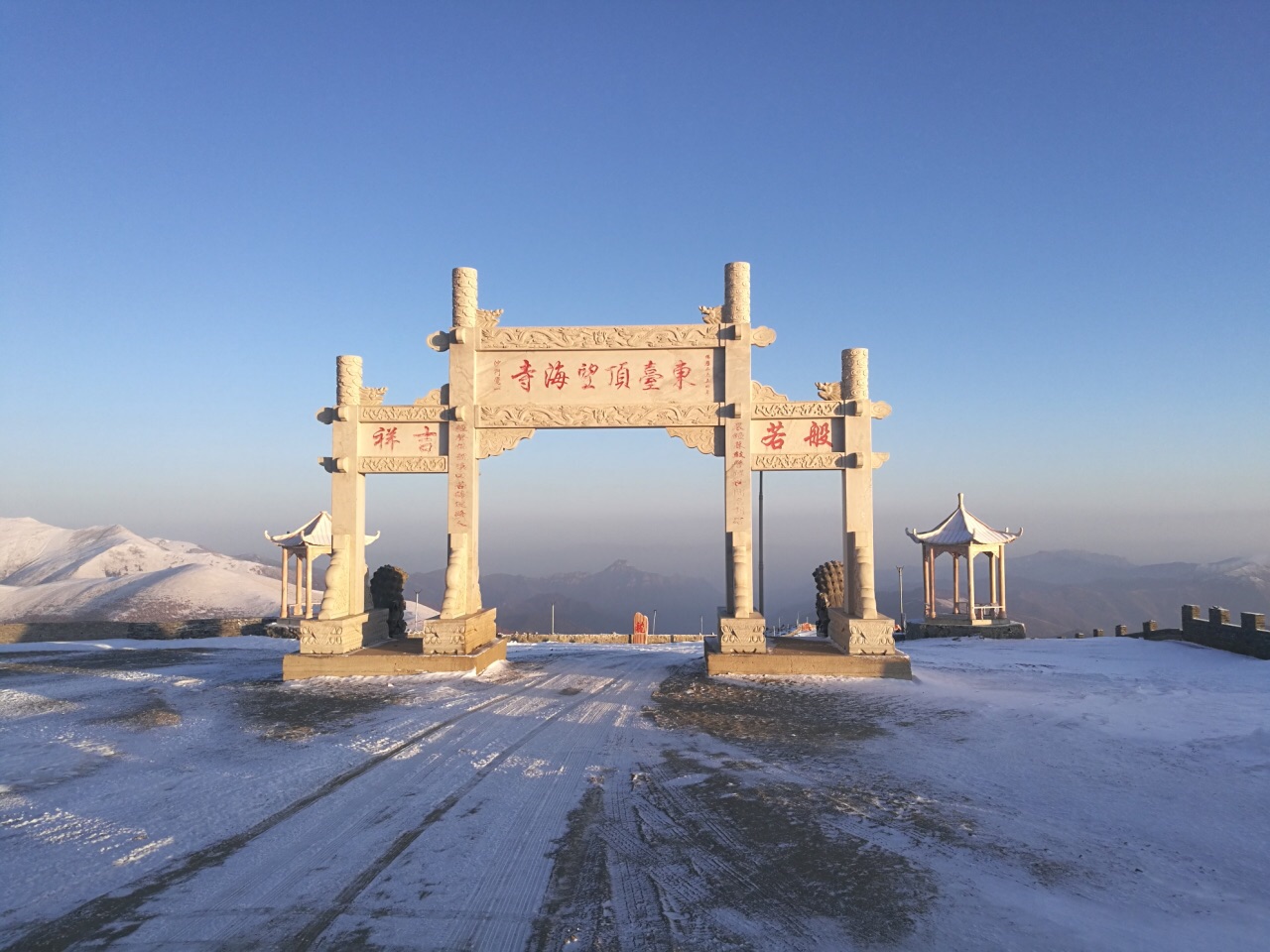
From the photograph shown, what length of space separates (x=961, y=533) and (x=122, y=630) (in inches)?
860

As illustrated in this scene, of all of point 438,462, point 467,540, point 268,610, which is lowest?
point 268,610

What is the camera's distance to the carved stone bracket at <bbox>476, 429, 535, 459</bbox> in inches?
450

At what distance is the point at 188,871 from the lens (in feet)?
11.8

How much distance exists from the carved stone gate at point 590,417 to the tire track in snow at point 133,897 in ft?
20.6

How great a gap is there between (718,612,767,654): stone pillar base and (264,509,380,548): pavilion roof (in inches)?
473

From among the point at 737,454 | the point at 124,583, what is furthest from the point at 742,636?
the point at 124,583

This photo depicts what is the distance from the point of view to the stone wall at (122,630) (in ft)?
51.8

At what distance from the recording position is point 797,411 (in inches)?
436

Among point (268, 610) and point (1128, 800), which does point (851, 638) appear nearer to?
point (1128, 800)

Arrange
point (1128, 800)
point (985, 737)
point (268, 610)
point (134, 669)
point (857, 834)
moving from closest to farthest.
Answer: point (857, 834)
point (1128, 800)
point (985, 737)
point (134, 669)
point (268, 610)

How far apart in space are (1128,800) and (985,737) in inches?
69.0

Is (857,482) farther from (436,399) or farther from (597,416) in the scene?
(436,399)

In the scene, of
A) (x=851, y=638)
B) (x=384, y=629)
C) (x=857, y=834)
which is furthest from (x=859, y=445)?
(x=384, y=629)

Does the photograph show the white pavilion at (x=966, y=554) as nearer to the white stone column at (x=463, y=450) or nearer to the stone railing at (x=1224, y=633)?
the stone railing at (x=1224, y=633)
